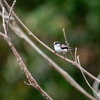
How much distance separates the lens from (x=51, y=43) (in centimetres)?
412

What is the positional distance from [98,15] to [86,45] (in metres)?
0.55

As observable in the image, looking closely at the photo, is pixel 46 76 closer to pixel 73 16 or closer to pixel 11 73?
pixel 11 73

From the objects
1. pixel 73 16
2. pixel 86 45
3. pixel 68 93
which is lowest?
pixel 68 93

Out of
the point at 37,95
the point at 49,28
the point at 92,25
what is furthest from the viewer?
the point at 37,95

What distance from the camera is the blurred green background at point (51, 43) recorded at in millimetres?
3908

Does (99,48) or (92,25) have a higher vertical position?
(92,25)

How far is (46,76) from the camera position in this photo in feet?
13.8

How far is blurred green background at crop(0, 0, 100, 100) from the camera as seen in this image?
391cm

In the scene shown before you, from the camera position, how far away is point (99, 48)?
4484 mm

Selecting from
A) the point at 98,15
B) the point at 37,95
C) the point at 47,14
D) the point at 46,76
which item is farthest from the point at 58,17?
the point at 37,95

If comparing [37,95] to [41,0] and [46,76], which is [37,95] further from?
[41,0]

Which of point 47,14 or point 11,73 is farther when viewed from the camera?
point 11,73

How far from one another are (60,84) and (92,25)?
2.22ft

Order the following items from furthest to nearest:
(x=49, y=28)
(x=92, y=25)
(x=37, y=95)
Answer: (x=37, y=95) < (x=92, y=25) < (x=49, y=28)
